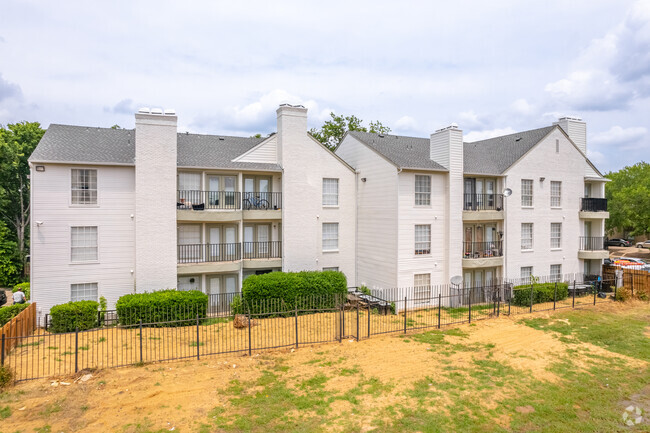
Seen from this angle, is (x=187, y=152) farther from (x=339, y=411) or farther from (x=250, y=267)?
(x=339, y=411)

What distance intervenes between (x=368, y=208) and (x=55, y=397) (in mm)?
17556

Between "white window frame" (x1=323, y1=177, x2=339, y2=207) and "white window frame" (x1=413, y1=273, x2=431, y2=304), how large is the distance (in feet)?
21.3

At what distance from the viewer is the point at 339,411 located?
36.8ft

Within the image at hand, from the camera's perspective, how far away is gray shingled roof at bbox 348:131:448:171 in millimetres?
23234

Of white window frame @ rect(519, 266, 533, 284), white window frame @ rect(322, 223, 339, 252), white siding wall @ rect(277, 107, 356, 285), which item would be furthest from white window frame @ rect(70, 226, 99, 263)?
white window frame @ rect(519, 266, 533, 284)

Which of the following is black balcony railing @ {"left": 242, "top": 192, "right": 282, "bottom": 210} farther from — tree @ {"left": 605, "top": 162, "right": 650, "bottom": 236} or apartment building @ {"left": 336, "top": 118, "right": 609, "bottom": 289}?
tree @ {"left": 605, "top": 162, "right": 650, "bottom": 236}

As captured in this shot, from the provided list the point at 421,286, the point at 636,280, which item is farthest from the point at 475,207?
the point at 636,280

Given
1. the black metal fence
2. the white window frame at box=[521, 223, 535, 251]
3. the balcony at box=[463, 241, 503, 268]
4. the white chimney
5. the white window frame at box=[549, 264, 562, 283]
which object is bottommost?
the black metal fence

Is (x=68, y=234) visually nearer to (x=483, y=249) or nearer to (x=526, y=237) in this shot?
(x=483, y=249)

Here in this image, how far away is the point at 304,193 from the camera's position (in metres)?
23.8

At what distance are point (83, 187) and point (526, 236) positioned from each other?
25.8 meters

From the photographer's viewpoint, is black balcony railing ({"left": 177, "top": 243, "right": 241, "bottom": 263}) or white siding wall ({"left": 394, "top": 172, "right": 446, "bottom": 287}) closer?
black balcony railing ({"left": 177, "top": 243, "right": 241, "bottom": 263})

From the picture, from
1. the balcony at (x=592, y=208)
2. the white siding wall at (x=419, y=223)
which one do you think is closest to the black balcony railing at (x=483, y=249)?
the white siding wall at (x=419, y=223)

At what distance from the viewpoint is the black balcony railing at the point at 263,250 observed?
23648mm
